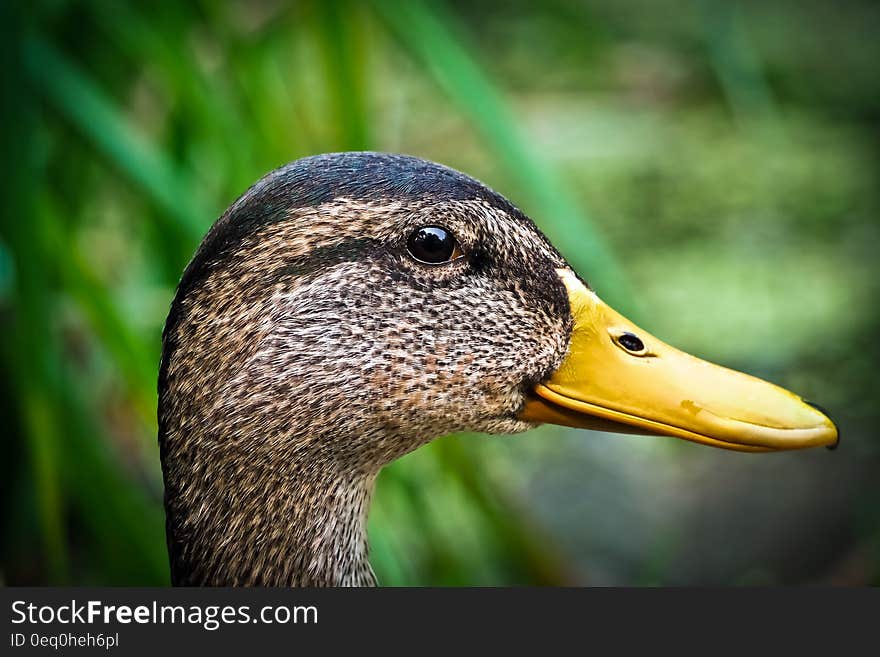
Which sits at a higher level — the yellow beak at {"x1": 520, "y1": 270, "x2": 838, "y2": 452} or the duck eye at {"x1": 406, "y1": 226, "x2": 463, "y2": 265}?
the duck eye at {"x1": 406, "y1": 226, "x2": 463, "y2": 265}

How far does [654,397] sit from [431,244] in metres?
0.31

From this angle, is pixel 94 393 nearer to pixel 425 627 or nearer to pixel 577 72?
pixel 425 627

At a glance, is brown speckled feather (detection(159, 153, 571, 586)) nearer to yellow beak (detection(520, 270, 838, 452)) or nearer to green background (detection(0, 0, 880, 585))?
yellow beak (detection(520, 270, 838, 452))

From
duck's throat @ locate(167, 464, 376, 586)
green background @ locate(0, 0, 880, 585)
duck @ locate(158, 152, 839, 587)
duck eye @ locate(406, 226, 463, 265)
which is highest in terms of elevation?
green background @ locate(0, 0, 880, 585)

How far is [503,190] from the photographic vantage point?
14.6 feet

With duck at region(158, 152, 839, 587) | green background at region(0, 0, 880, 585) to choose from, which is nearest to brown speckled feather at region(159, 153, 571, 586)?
duck at region(158, 152, 839, 587)

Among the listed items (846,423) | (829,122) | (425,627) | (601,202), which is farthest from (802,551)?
(829,122)

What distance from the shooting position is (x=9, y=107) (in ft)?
4.75

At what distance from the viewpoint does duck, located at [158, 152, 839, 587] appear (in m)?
1.21

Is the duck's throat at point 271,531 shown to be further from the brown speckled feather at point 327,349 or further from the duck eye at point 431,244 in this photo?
the duck eye at point 431,244

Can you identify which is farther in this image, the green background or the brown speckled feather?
the green background

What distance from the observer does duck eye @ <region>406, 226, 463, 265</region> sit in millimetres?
1229

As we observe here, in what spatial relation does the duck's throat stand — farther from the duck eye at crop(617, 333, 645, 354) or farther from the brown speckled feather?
the duck eye at crop(617, 333, 645, 354)

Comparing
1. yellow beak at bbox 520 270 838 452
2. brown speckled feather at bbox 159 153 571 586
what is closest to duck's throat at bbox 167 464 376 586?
brown speckled feather at bbox 159 153 571 586
